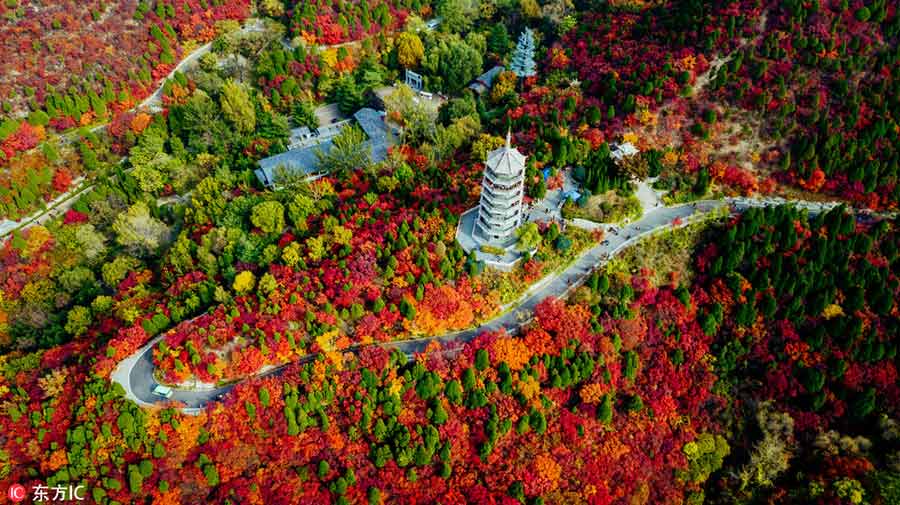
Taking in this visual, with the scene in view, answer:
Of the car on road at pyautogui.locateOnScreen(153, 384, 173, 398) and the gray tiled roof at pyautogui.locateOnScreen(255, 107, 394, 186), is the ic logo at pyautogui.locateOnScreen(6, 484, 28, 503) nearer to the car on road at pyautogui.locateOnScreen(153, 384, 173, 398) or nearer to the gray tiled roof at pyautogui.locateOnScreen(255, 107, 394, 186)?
the car on road at pyautogui.locateOnScreen(153, 384, 173, 398)

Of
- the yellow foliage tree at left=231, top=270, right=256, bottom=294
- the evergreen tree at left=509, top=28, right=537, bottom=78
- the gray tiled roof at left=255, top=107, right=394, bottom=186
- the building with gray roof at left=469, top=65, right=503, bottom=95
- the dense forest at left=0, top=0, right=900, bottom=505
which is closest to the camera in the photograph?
the dense forest at left=0, top=0, right=900, bottom=505

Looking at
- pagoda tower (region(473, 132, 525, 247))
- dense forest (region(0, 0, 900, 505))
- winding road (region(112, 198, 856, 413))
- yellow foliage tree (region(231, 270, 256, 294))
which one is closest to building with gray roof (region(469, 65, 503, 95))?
dense forest (region(0, 0, 900, 505))

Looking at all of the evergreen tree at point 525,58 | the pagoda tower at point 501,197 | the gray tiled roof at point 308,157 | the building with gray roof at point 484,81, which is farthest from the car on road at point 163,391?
the evergreen tree at point 525,58

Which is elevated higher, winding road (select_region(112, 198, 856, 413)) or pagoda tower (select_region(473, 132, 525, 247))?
pagoda tower (select_region(473, 132, 525, 247))

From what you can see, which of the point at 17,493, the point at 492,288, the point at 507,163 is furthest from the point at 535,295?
the point at 17,493

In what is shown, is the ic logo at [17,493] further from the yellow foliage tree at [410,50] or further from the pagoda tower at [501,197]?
the yellow foliage tree at [410,50]

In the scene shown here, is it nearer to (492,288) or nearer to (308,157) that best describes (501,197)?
(492,288)

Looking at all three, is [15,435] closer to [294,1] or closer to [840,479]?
[840,479]

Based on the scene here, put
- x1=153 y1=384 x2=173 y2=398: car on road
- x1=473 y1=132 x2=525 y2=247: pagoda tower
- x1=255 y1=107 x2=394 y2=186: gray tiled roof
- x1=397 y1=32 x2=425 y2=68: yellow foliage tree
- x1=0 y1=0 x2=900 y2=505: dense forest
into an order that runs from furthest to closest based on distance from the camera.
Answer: x1=397 y1=32 x2=425 y2=68: yellow foliage tree < x1=255 y1=107 x2=394 y2=186: gray tiled roof < x1=473 y1=132 x2=525 y2=247: pagoda tower < x1=153 y1=384 x2=173 y2=398: car on road < x1=0 y1=0 x2=900 y2=505: dense forest

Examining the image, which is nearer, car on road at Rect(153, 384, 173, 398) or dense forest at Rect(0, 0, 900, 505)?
dense forest at Rect(0, 0, 900, 505)
